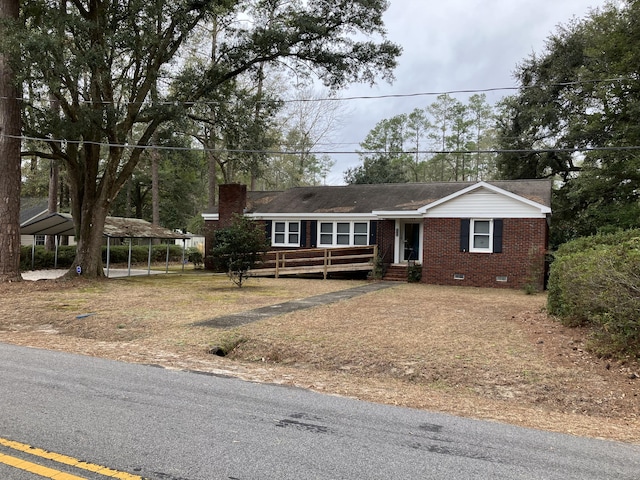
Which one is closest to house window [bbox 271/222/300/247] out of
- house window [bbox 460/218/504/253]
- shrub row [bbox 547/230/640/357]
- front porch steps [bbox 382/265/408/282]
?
front porch steps [bbox 382/265/408/282]

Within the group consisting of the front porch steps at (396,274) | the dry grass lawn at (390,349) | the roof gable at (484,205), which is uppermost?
the roof gable at (484,205)

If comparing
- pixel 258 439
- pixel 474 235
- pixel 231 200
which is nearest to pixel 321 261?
pixel 231 200

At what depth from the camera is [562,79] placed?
25.8m

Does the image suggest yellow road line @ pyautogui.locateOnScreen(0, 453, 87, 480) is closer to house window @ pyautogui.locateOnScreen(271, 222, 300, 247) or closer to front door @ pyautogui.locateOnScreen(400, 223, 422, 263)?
front door @ pyautogui.locateOnScreen(400, 223, 422, 263)

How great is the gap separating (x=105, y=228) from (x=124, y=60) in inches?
276

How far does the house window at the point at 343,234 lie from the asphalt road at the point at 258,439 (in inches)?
641

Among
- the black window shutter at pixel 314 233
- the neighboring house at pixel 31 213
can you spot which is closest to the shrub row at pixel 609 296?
the black window shutter at pixel 314 233

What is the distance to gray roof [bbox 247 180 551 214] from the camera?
67.4 feet

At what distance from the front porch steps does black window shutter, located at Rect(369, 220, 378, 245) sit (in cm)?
149

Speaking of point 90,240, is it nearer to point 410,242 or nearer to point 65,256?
point 65,256

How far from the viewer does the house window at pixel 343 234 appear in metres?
21.6

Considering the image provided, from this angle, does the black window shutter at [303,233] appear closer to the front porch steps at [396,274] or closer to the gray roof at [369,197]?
the gray roof at [369,197]

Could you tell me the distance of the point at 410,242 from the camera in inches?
846

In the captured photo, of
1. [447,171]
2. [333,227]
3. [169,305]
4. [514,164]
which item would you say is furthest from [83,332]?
[447,171]
